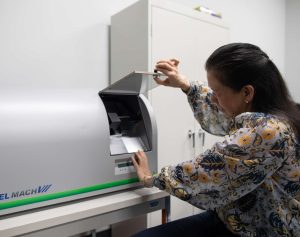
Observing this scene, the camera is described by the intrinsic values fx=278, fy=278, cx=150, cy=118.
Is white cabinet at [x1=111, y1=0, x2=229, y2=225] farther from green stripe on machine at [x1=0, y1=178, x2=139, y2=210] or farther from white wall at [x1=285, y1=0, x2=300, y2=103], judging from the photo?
white wall at [x1=285, y1=0, x2=300, y2=103]

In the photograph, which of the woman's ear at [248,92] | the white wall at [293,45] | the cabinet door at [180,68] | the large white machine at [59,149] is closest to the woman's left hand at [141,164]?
the large white machine at [59,149]

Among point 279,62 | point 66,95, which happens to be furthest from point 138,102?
point 279,62

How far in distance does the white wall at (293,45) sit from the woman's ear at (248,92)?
285 centimetres

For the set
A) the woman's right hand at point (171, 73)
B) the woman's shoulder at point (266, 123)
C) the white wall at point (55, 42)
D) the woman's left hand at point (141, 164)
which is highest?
the white wall at point (55, 42)

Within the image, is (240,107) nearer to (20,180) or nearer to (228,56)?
(228,56)

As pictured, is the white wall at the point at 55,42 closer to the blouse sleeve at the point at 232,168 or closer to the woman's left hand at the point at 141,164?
the woman's left hand at the point at 141,164

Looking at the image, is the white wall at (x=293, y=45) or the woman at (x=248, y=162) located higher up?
the white wall at (x=293, y=45)

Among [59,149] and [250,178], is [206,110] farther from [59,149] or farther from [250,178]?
[59,149]

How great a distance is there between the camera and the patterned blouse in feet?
2.63

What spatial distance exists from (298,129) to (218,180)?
11.6 inches

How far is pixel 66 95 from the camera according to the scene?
3.17 ft

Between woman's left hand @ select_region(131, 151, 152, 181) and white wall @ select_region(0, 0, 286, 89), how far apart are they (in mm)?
778

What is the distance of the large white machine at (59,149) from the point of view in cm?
80

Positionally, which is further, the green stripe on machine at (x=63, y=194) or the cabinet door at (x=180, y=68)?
the cabinet door at (x=180, y=68)
